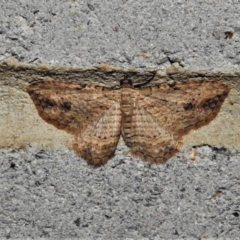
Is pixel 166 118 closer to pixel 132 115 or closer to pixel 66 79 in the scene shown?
pixel 132 115

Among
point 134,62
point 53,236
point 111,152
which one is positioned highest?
point 134,62

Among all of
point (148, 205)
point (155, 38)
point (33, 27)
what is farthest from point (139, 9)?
point (148, 205)

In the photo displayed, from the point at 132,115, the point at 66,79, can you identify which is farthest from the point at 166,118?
the point at 66,79

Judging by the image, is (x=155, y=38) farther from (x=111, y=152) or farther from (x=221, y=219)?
(x=221, y=219)
